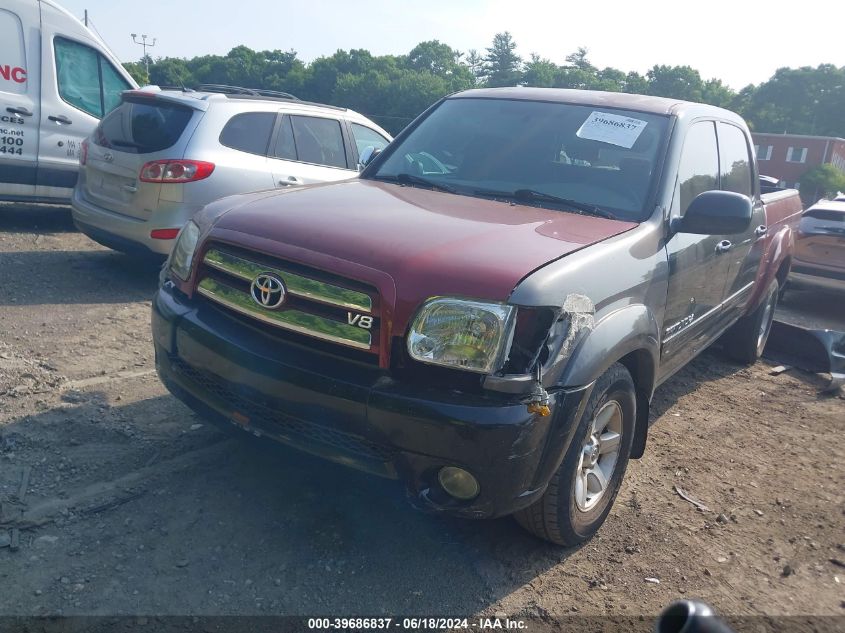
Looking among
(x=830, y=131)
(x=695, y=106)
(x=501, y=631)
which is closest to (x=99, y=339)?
(x=501, y=631)

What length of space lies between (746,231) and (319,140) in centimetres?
425

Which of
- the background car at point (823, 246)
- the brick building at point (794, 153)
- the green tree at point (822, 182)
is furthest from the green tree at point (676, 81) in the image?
the background car at point (823, 246)

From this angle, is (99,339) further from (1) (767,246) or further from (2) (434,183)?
(1) (767,246)

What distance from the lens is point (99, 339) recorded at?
5016 millimetres

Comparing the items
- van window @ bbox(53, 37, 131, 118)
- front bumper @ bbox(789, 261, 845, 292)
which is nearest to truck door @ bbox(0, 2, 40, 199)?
A: van window @ bbox(53, 37, 131, 118)

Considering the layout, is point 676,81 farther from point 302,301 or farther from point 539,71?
point 302,301

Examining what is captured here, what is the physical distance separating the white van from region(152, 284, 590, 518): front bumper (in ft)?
18.5

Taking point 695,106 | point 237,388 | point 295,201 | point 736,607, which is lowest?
point 736,607

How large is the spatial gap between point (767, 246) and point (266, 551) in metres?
4.31

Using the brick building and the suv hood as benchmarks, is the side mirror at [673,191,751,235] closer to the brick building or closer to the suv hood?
the suv hood

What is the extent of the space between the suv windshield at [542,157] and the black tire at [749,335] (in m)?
2.70

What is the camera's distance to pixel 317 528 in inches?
120

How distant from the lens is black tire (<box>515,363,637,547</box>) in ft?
9.30

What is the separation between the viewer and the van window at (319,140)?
7.03 m
